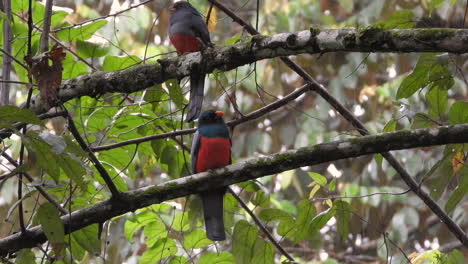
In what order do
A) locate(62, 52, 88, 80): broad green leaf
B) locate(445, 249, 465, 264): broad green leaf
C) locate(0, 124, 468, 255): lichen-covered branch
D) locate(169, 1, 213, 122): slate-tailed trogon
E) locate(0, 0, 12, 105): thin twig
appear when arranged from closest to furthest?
locate(0, 124, 468, 255): lichen-covered branch, locate(445, 249, 465, 264): broad green leaf, locate(0, 0, 12, 105): thin twig, locate(62, 52, 88, 80): broad green leaf, locate(169, 1, 213, 122): slate-tailed trogon

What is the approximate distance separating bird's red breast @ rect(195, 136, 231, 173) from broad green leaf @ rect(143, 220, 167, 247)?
547mm

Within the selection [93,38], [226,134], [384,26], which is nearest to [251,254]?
[226,134]

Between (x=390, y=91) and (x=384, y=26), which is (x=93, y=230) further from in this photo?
(x=390, y=91)

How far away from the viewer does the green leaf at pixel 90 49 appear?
3570 millimetres

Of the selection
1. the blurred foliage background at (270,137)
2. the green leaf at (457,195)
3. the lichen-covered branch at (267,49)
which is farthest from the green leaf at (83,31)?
the green leaf at (457,195)

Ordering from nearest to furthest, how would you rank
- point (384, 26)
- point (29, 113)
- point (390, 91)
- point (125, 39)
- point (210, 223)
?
point (29, 113), point (384, 26), point (210, 223), point (390, 91), point (125, 39)

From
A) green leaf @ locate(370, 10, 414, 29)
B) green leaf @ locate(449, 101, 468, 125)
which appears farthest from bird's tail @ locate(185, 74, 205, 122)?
green leaf @ locate(449, 101, 468, 125)

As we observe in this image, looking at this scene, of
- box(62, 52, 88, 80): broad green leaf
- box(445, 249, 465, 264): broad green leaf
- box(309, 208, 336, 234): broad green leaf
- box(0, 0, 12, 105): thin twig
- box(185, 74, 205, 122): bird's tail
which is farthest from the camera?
box(62, 52, 88, 80): broad green leaf

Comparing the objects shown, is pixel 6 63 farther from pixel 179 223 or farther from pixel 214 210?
pixel 214 210

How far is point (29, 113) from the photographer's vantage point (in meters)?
1.95

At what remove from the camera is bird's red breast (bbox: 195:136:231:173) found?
3742 mm

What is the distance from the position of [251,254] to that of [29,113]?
1.57 m

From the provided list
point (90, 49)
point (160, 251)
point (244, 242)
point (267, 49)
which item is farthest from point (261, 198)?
point (90, 49)

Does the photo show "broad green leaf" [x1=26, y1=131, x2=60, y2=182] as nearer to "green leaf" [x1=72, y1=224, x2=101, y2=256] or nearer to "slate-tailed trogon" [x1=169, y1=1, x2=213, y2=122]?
"green leaf" [x1=72, y1=224, x2=101, y2=256]
